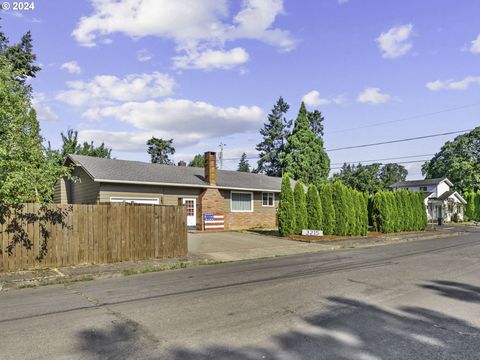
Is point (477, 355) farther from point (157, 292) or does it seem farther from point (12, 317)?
point (12, 317)

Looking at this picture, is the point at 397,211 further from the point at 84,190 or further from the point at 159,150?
the point at 159,150

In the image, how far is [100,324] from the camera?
239 inches

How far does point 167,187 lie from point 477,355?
2086 cm

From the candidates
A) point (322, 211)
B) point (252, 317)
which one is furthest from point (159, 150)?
point (252, 317)

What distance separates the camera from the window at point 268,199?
2992 cm

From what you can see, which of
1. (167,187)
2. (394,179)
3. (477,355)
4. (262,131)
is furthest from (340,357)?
(394,179)

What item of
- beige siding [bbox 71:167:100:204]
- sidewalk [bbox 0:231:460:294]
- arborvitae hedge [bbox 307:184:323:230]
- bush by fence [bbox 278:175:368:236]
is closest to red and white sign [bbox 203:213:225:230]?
sidewalk [bbox 0:231:460:294]

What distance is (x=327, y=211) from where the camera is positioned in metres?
23.8

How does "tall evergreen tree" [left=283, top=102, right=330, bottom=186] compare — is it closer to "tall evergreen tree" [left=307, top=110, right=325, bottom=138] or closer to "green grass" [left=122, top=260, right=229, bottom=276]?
"tall evergreen tree" [left=307, top=110, right=325, bottom=138]

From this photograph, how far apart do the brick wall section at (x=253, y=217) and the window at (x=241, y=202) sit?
11.8 inches

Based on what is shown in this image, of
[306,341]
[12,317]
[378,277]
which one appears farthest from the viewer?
[378,277]

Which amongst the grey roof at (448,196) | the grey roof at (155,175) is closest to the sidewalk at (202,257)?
the grey roof at (155,175)

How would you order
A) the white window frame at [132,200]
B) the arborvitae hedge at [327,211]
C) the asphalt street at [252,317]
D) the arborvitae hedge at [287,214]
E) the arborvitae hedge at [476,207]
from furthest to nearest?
1. the arborvitae hedge at [476,207]
2. the arborvitae hedge at [327,211]
3. the arborvitae hedge at [287,214]
4. the white window frame at [132,200]
5. the asphalt street at [252,317]

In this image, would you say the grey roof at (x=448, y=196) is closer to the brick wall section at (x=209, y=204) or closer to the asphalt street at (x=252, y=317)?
the brick wall section at (x=209, y=204)
